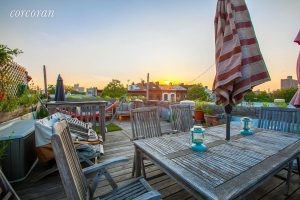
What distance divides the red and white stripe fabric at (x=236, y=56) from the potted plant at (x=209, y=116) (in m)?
3.90

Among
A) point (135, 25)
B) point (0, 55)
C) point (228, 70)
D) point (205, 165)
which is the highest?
point (135, 25)

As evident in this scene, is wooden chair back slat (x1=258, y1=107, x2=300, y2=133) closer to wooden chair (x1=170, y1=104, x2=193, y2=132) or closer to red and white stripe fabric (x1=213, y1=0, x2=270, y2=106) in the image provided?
wooden chair (x1=170, y1=104, x2=193, y2=132)

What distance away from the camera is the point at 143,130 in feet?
8.32

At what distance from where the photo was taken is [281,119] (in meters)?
2.62

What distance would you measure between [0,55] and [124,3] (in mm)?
4236

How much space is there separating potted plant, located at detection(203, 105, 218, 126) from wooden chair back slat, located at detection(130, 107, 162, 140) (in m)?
3.40

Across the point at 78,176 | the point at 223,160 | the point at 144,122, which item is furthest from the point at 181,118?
the point at 78,176

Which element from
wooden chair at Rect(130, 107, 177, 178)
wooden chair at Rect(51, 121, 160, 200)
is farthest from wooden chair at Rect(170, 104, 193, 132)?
wooden chair at Rect(51, 121, 160, 200)

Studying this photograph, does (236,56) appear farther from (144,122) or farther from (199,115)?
(199,115)

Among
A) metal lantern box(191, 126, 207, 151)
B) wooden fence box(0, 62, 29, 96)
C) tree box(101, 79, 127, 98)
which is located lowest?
metal lantern box(191, 126, 207, 151)

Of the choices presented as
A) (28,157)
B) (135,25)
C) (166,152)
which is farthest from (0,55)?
(135,25)

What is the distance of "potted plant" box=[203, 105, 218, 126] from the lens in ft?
17.6

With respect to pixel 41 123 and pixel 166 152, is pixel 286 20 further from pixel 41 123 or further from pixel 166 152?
pixel 41 123

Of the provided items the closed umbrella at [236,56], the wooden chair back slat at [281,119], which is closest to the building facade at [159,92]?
the wooden chair back slat at [281,119]
